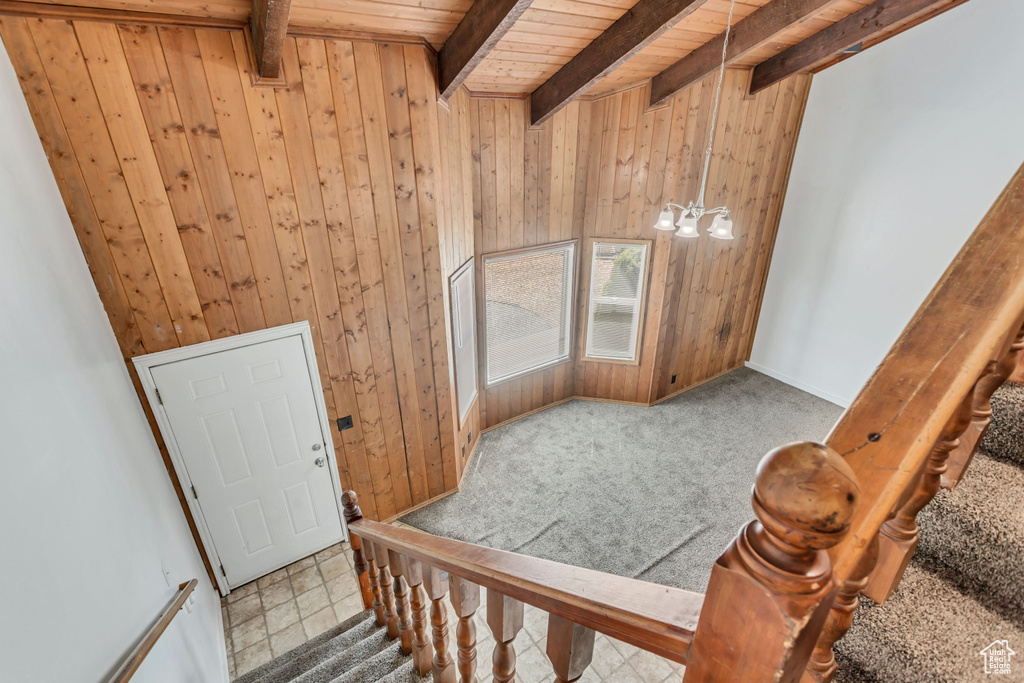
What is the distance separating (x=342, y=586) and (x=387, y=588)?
1.78 meters

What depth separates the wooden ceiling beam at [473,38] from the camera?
2.17 metres

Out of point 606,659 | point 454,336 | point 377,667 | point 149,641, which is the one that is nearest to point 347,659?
point 377,667

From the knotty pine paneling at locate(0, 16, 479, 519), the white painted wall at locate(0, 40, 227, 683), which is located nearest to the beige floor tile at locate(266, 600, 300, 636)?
the white painted wall at locate(0, 40, 227, 683)

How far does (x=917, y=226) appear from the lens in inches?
169

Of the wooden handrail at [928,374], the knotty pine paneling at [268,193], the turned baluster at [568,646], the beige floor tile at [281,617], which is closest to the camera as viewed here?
the wooden handrail at [928,374]

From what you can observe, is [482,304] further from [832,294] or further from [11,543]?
[832,294]

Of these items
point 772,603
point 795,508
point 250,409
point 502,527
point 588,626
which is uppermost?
point 795,508

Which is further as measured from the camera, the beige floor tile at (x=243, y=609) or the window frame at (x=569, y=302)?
the window frame at (x=569, y=302)

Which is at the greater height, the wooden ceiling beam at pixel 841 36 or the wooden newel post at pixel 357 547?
the wooden ceiling beam at pixel 841 36

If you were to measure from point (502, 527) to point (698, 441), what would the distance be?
2.33 metres

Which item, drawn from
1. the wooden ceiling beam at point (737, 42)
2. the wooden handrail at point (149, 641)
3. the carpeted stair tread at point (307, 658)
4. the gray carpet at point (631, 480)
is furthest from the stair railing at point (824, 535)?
the wooden ceiling beam at point (737, 42)

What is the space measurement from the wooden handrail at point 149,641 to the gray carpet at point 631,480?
5.78 feet

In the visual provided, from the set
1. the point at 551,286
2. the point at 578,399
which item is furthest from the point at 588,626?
the point at 578,399

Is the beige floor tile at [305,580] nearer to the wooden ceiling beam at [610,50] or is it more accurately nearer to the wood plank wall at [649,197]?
the wood plank wall at [649,197]
